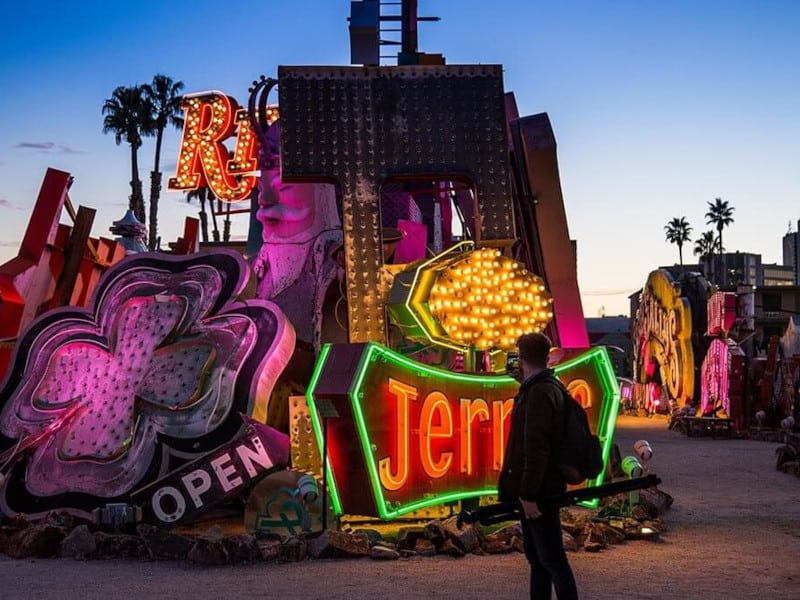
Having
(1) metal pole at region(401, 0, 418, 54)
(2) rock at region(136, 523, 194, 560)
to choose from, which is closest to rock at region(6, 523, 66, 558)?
(2) rock at region(136, 523, 194, 560)

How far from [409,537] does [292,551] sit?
104 cm

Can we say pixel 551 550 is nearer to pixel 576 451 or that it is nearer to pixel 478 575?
pixel 576 451

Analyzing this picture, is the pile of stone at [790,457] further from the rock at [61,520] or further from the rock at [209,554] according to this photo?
the rock at [61,520]

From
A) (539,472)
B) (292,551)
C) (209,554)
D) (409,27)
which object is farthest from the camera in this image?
(409,27)

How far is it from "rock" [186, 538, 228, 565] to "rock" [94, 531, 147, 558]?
61cm

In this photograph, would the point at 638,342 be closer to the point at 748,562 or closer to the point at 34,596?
the point at 748,562

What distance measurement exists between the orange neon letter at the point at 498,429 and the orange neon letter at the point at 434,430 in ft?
1.48

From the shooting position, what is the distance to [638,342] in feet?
138

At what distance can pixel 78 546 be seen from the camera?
9234 mm

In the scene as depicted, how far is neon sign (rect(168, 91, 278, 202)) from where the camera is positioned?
20766 mm

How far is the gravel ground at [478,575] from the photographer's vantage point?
7.69 m

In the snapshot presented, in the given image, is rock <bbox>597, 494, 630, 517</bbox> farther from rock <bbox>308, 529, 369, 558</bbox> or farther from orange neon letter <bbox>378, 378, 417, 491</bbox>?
rock <bbox>308, 529, 369, 558</bbox>

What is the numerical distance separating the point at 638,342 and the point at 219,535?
34.4 metres

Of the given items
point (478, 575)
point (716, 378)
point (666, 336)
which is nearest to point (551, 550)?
point (478, 575)
